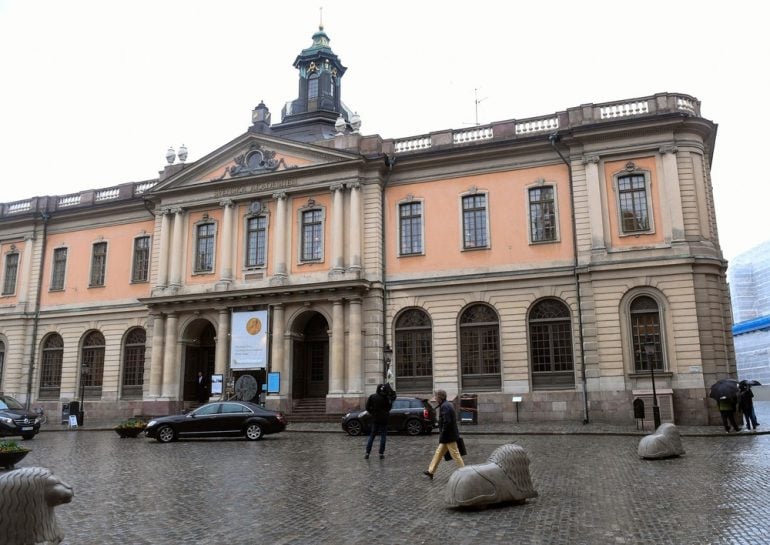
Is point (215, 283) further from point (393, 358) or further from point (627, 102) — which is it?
point (627, 102)

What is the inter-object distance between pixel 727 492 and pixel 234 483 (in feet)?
27.6

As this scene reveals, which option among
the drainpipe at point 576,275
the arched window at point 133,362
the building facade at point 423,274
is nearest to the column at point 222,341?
the building facade at point 423,274

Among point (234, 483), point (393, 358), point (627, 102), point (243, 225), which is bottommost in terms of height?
point (234, 483)

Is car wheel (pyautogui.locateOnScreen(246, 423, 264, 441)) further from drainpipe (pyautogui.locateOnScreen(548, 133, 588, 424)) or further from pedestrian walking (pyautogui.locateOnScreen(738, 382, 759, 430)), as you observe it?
pedestrian walking (pyautogui.locateOnScreen(738, 382, 759, 430))

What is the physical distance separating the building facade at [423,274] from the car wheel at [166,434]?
7.75 metres

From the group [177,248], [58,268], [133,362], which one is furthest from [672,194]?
[58,268]

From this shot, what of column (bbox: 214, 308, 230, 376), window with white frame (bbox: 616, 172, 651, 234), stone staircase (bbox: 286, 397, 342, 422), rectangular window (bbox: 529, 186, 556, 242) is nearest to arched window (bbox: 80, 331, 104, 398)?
column (bbox: 214, 308, 230, 376)

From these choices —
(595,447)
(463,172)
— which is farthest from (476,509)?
(463,172)

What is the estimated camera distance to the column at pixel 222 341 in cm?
2962

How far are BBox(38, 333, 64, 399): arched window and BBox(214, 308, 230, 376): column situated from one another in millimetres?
11714

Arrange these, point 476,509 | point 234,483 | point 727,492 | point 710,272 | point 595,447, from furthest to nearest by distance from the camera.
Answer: point 710,272, point 595,447, point 234,483, point 727,492, point 476,509

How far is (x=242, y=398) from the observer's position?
29.3 m

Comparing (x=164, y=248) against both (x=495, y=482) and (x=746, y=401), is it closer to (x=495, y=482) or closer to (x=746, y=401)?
(x=746, y=401)

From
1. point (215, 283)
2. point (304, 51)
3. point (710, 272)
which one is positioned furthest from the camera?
point (304, 51)
